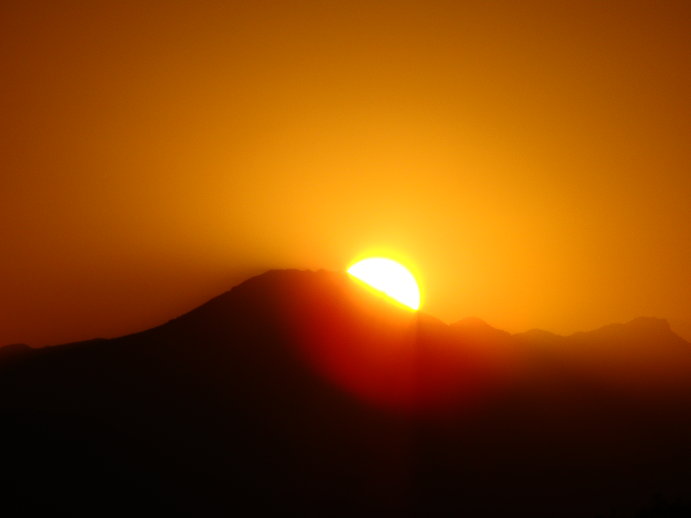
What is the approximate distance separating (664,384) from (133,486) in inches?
3036

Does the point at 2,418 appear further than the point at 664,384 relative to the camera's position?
No

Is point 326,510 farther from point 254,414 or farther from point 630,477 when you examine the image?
point 630,477

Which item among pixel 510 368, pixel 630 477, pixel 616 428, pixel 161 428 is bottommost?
pixel 161 428

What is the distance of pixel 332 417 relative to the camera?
86125 millimetres

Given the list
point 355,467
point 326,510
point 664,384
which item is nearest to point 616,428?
point 664,384

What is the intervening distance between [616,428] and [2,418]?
225 feet

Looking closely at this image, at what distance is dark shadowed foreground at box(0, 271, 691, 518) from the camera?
6988 centimetres

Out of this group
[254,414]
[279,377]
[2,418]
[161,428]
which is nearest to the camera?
[2,418]

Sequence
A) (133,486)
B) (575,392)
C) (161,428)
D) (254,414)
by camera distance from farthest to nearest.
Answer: (575,392)
(254,414)
(161,428)
(133,486)

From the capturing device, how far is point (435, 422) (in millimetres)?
92875

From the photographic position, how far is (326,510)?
231 ft

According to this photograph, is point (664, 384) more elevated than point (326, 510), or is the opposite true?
point (664, 384)

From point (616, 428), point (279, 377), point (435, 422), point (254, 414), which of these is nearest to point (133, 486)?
point (254, 414)

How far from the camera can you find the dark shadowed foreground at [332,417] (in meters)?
69.9
